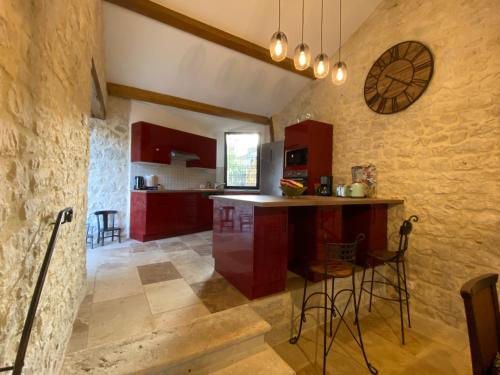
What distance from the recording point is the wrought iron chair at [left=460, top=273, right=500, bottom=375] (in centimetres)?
83

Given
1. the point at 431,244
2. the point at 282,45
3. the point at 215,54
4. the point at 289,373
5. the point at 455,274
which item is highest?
the point at 215,54

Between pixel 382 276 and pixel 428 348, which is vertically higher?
pixel 382 276

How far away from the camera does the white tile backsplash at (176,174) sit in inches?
162

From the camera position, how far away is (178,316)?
1644 millimetres

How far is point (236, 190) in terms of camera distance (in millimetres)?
5488

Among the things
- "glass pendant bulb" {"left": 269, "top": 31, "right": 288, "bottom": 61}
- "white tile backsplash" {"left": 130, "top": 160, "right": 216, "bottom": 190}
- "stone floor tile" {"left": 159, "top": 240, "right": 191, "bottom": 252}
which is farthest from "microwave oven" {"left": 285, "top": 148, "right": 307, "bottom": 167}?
"white tile backsplash" {"left": 130, "top": 160, "right": 216, "bottom": 190}

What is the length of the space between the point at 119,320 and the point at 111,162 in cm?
299

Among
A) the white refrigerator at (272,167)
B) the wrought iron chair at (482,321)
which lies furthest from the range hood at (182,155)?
the wrought iron chair at (482,321)

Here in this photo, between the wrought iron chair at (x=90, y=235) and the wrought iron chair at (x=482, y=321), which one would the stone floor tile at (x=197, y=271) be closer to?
the wrought iron chair at (x=90, y=235)

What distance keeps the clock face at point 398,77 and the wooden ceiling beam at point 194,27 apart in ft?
4.37

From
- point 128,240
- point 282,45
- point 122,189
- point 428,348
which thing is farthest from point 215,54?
point 428,348

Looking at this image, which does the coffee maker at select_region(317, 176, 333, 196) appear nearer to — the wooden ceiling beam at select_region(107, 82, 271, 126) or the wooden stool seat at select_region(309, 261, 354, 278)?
the wooden stool seat at select_region(309, 261, 354, 278)

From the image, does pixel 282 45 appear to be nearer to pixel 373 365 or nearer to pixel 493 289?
pixel 493 289

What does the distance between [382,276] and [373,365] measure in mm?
1152
